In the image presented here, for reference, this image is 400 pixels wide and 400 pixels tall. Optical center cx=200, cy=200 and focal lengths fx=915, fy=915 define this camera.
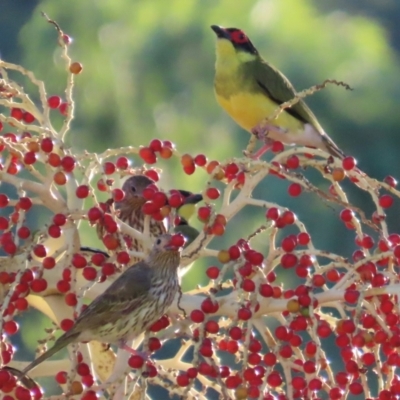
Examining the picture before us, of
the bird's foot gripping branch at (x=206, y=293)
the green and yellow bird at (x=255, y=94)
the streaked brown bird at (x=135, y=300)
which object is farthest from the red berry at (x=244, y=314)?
the green and yellow bird at (x=255, y=94)

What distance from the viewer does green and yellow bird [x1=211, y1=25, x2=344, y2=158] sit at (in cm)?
192

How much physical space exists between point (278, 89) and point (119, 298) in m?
0.97

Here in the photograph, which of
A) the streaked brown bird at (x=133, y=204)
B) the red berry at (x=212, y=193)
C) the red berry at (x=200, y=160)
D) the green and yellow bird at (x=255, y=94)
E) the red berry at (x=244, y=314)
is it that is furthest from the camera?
the green and yellow bird at (x=255, y=94)

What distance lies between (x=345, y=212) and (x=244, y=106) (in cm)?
87

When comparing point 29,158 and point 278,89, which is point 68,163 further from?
point 278,89

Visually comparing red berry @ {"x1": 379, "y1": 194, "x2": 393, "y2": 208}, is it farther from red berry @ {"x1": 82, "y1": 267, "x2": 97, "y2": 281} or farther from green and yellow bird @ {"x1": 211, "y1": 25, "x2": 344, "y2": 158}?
green and yellow bird @ {"x1": 211, "y1": 25, "x2": 344, "y2": 158}

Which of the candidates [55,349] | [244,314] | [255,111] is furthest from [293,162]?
[255,111]

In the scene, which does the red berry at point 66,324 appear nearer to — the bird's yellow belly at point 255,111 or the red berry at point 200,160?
the red berry at point 200,160

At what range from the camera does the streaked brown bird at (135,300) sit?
1.05 metres

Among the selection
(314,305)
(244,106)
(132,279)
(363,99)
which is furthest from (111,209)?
(363,99)

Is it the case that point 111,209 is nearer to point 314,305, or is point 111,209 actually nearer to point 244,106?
point 314,305

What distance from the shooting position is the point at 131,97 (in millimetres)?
2639

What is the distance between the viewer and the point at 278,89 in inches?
77.1

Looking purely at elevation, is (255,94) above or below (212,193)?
above
